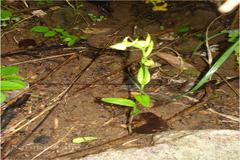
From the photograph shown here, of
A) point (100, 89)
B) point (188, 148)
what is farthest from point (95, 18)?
point (188, 148)

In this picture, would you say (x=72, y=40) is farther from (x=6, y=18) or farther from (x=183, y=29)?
(x=183, y=29)

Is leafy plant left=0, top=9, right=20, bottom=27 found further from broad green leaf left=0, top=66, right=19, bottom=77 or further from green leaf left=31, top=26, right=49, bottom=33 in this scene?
broad green leaf left=0, top=66, right=19, bottom=77

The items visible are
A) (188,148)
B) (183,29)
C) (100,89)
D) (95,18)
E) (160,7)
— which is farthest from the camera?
(160,7)

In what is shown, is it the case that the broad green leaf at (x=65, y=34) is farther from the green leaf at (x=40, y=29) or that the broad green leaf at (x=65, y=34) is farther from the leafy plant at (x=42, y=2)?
the leafy plant at (x=42, y=2)

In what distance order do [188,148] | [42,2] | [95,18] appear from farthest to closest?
[42,2], [95,18], [188,148]

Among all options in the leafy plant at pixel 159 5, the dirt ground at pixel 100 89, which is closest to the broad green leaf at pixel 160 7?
the leafy plant at pixel 159 5

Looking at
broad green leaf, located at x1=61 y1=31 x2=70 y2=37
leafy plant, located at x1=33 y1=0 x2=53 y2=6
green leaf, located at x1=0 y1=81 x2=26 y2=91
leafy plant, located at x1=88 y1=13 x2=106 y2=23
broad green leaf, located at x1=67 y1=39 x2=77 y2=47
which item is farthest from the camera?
leafy plant, located at x1=33 y1=0 x2=53 y2=6

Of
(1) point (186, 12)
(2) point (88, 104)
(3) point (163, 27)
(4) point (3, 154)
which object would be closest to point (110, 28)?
(3) point (163, 27)

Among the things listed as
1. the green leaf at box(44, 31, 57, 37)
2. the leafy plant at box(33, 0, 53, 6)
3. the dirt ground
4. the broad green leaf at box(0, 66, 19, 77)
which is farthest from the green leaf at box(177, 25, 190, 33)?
the broad green leaf at box(0, 66, 19, 77)
